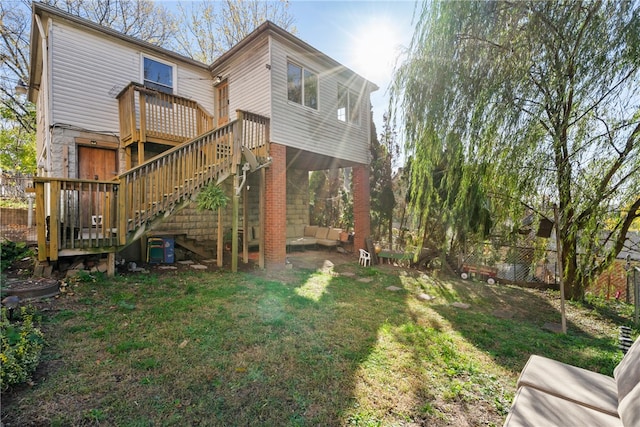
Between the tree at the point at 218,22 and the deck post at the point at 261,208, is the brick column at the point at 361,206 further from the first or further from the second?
the tree at the point at 218,22

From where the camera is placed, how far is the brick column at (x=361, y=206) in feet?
36.1

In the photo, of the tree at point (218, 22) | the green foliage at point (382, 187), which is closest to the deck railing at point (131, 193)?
the green foliage at point (382, 187)

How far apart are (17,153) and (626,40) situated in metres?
26.2

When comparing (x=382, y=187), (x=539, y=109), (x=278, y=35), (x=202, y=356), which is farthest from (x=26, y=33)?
(x=539, y=109)

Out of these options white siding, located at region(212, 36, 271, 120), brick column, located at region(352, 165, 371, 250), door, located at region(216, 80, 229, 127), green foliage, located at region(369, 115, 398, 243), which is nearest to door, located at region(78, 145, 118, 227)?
door, located at region(216, 80, 229, 127)

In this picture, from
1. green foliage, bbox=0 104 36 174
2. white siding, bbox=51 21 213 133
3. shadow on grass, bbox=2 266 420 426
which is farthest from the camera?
green foliage, bbox=0 104 36 174

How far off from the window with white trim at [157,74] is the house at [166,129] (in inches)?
1.2

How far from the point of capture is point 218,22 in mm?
16047

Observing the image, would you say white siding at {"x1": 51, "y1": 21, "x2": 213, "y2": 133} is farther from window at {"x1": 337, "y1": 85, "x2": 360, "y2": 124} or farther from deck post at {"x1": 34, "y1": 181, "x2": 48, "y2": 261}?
window at {"x1": 337, "y1": 85, "x2": 360, "y2": 124}

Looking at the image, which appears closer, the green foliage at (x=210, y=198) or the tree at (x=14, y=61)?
the green foliage at (x=210, y=198)

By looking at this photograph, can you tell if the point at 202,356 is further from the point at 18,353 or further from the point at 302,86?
the point at 302,86

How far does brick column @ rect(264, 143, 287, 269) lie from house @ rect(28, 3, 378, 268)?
3 cm

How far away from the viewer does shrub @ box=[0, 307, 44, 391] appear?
7.79ft

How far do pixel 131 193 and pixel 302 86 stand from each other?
18.3 ft
